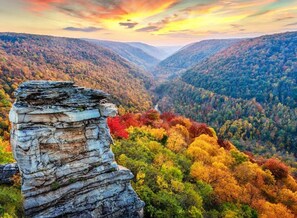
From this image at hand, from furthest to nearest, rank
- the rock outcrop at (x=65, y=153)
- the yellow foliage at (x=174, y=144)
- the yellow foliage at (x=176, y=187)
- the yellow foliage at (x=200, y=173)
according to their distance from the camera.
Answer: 1. the yellow foliage at (x=174, y=144)
2. the yellow foliage at (x=200, y=173)
3. the yellow foliage at (x=176, y=187)
4. the rock outcrop at (x=65, y=153)

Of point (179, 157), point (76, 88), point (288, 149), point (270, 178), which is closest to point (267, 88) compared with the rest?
point (288, 149)

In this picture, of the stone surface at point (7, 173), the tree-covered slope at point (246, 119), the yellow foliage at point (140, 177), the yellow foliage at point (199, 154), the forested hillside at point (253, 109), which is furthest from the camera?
the forested hillside at point (253, 109)

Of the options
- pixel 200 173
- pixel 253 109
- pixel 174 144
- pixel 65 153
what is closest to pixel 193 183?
pixel 200 173

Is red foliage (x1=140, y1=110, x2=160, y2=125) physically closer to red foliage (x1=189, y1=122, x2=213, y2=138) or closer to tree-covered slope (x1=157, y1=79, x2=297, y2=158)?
red foliage (x1=189, y1=122, x2=213, y2=138)

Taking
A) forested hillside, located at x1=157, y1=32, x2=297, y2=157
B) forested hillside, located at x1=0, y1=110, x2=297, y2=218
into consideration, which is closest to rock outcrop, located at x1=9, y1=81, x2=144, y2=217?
forested hillside, located at x1=0, y1=110, x2=297, y2=218

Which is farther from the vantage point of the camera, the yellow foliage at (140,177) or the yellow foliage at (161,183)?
the yellow foliage at (161,183)

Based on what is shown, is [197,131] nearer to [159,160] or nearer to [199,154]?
[199,154]

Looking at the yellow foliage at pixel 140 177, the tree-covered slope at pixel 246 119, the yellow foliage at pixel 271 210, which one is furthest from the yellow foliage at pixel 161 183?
the tree-covered slope at pixel 246 119

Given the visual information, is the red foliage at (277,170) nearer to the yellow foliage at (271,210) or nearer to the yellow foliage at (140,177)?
the yellow foliage at (271,210)

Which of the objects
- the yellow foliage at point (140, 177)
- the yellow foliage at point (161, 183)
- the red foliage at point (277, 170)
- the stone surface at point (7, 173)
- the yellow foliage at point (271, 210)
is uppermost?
the stone surface at point (7, 173)
